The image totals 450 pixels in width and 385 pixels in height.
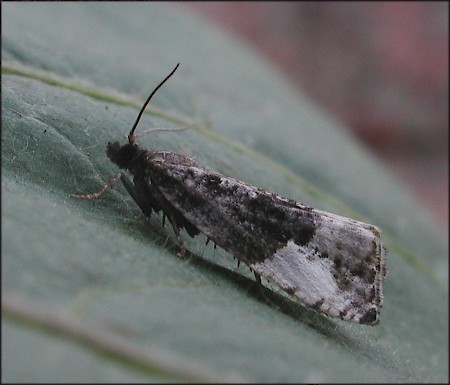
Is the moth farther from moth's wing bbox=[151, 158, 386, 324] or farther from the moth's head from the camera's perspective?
the moth's head

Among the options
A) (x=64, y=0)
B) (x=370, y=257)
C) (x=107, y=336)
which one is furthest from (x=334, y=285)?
(x=64, y=0)

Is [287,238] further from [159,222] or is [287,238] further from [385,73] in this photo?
[385,73]

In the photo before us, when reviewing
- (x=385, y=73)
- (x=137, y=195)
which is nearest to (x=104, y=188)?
(x=137, y=195)

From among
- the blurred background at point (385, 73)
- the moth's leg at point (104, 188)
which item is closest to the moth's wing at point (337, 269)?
the moth's leg at point (104, 188)

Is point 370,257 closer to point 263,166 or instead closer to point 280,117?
point 263,166

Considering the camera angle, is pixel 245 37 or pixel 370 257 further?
pixel 245 37

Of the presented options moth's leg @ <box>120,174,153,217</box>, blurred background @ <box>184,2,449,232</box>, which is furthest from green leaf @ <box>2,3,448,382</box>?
blurred background @ <box>184,2,449,232</box>

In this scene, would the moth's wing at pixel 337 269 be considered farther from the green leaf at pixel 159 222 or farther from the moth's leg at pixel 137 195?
the moth's leg at pixel 137 195
